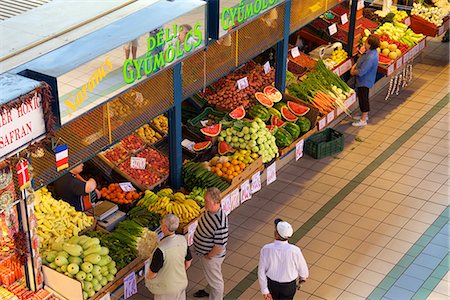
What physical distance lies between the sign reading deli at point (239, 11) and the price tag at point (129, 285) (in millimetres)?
2819

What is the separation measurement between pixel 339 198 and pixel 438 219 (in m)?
1.35

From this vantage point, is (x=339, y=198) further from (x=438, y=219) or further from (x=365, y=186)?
(x=438, y=219)

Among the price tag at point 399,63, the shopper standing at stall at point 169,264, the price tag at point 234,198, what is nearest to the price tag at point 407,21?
the price tag at point 399,63

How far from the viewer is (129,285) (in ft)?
26.5

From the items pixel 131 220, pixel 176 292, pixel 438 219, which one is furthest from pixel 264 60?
pixel 176 292

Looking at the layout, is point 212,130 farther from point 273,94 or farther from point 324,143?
point 324,143

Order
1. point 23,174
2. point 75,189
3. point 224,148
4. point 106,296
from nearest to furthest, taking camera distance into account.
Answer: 1. point 23,174
2. point 106,296
3. point 75,189
4. point 224,148

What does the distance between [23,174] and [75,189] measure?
1.71 metres

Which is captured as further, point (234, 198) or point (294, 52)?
point (294, 52)

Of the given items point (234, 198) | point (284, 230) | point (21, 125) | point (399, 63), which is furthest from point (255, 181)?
point (399, 63)

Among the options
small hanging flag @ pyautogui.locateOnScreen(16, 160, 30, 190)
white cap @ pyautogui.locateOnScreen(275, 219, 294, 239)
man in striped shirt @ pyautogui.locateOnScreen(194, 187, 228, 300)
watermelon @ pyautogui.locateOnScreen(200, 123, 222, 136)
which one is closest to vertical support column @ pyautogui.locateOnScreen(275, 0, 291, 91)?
watermelon @ pyautogui.locateOnScreen(200, 123, 222, 136)

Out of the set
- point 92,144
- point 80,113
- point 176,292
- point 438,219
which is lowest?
point 438,219

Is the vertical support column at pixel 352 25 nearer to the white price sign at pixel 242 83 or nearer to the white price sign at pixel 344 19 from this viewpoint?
the white price sign at pixel 344 19

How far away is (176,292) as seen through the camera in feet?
25.6
